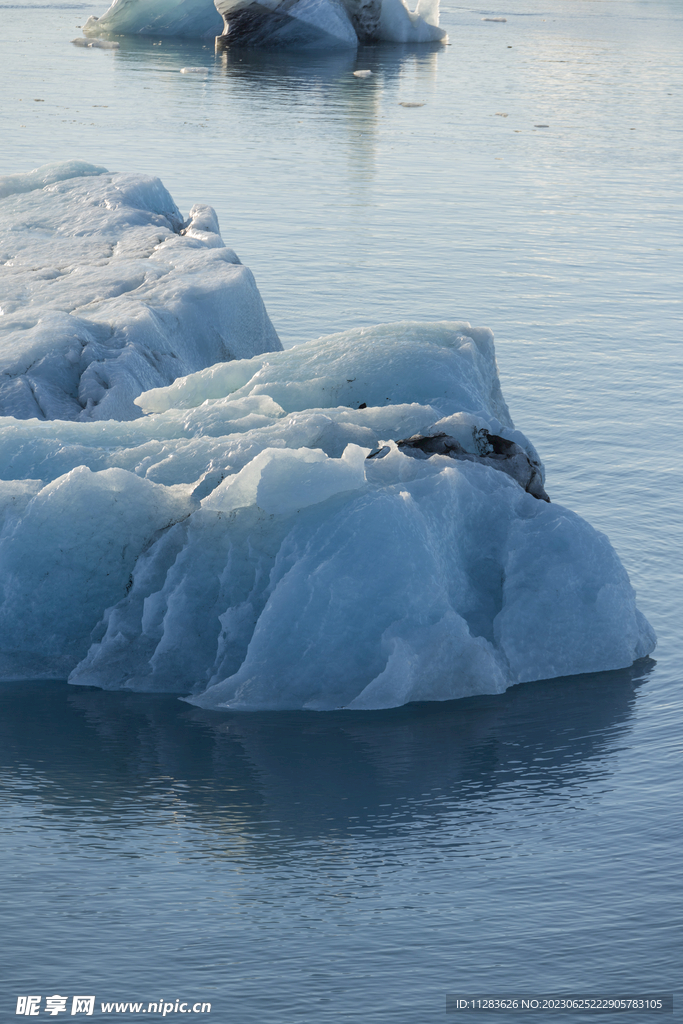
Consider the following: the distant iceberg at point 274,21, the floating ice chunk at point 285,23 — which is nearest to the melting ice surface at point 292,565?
the floating ice chunk at point 285,23

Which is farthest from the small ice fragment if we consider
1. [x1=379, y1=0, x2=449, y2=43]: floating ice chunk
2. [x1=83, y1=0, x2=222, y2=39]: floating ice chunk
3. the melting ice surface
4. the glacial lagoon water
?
the melting ice surface

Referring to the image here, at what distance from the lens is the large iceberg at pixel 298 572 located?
550cm

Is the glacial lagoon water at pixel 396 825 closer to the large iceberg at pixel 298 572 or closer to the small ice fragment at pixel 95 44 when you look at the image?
the large iceberg at pixel 298 572

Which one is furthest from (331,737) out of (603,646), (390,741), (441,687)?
(603,646)

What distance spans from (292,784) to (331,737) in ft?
1.18

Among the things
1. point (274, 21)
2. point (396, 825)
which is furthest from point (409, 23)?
point (396, 825)

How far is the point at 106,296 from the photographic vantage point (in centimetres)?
915

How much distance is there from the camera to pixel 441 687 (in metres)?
5.59

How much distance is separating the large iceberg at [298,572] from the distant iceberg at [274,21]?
93.0 feet

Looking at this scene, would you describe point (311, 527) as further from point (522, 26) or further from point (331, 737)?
point (522, 26)

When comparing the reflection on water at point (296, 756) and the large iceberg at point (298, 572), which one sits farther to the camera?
the large iceberg at point (298, 572)

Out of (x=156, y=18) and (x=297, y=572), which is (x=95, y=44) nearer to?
(x=156, y=18)

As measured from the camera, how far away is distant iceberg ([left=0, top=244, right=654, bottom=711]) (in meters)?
5.50

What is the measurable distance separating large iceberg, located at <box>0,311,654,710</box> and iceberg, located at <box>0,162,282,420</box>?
151cm
